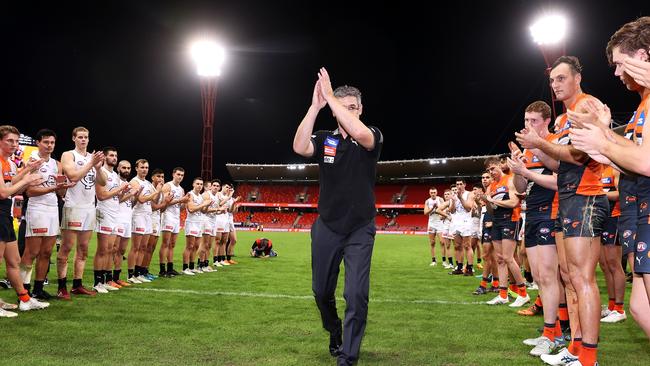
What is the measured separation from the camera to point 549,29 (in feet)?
76.2

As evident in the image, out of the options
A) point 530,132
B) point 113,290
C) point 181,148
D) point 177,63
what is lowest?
point 113,290

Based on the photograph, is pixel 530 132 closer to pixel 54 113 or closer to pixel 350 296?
pixel 350 296

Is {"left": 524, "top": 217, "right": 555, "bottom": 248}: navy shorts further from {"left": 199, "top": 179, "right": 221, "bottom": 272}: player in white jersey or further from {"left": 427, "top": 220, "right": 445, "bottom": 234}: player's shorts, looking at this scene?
{"left": 427, "top": 220, "right": 445, "bottom": 234}: player's shorts

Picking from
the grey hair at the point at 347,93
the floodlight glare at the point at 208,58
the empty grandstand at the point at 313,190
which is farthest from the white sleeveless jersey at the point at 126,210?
the empty grandstand at the point at 313,190

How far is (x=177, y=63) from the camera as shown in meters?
56.3

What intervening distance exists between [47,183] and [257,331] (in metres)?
4.85

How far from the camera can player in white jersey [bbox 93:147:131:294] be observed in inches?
360

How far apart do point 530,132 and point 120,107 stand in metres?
59.9

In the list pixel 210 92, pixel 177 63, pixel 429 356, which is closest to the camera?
pixel 429 356

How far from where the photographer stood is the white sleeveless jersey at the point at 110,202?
927 centimetres

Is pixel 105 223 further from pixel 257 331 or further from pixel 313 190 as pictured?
pixel 313 190

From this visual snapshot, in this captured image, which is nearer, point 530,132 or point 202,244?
point 530,132

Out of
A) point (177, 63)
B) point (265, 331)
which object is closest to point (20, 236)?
point (265, 331)

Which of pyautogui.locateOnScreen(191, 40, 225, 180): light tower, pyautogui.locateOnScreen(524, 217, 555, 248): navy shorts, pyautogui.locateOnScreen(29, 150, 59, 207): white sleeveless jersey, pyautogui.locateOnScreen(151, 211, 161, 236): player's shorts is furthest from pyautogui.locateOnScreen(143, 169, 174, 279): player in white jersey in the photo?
pyautogui.locateOnScreen(191, 40, 225, 180): light tower
